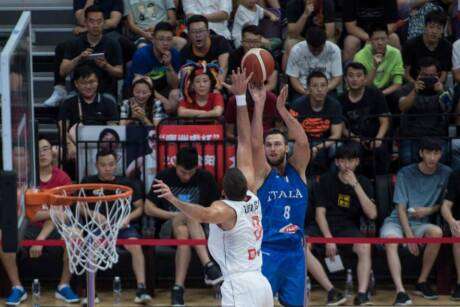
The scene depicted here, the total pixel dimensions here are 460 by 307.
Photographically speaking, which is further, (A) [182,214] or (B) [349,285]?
(B) [349,285]

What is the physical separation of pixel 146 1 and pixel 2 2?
244 cm

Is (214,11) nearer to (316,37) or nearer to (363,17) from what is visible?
(316,37)

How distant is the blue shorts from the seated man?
239 centimetres

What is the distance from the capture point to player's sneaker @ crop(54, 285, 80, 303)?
41.5 feet

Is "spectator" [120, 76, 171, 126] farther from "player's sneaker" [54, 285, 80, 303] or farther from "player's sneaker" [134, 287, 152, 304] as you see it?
"player's sneaker" [54, 285, 80, 303]

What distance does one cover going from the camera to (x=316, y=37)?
13.9 m

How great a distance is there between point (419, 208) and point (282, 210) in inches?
107

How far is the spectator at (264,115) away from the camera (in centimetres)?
1305

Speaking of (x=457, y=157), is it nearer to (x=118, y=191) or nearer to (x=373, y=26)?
(x=373, y=26)

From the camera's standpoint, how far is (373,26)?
1471cm

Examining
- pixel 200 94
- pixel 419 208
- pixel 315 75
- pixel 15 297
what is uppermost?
pixel 315 75

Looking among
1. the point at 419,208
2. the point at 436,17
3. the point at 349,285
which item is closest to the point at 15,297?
the point at 349,285

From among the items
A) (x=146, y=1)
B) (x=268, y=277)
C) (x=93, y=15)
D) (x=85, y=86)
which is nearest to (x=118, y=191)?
(x=268, y=277)

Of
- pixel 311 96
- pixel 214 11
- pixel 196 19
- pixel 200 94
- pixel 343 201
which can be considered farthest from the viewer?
pixel 214 11
